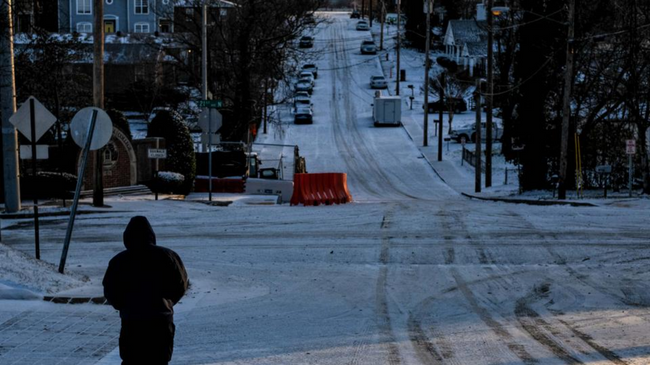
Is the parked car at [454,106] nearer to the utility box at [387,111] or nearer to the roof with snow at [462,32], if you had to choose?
the utility box at [387,111]

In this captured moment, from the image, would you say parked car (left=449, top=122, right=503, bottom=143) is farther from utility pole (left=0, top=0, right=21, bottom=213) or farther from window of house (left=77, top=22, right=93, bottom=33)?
window of house (left=77, top=22, right=93, bottom=33)

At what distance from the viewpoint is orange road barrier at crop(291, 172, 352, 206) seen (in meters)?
28.7

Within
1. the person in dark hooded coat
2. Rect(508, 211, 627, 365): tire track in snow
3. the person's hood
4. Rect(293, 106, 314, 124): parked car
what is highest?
Rect(293, 106, 314, 124): parked car

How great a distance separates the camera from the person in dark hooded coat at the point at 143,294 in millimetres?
7336

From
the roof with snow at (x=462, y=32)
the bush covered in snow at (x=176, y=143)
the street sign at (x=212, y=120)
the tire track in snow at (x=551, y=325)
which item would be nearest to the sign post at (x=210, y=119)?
the street sign at (x=212, y=120)

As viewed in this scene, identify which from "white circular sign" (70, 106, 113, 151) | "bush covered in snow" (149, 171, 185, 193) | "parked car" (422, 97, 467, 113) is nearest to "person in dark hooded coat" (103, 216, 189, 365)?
"white circular sign" (70, 106, 113, 151)

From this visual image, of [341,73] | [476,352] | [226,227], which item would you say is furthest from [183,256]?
[341,73]

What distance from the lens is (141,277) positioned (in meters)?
7.41

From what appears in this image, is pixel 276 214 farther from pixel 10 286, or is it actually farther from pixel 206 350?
pixel 206 350

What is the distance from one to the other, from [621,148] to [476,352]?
32204mm

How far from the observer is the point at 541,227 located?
70.5ft

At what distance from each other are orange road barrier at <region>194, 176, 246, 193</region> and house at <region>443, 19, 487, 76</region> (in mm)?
43891

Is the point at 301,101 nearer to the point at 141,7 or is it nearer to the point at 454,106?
the point at 454,106

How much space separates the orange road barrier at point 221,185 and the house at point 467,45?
43891 mm
